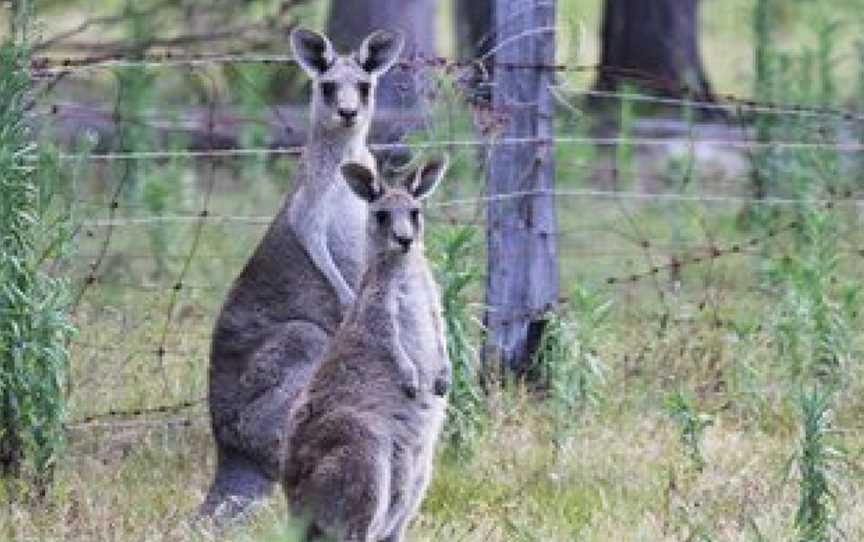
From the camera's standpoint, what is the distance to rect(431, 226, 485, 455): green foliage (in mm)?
8102

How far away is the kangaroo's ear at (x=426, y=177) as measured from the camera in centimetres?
709

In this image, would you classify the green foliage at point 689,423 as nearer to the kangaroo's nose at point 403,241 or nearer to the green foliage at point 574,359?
the green foliage at point 574,359

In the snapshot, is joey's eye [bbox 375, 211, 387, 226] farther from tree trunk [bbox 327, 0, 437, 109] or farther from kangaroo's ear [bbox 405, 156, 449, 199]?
tree trunk [bbox 327, 0, 437, 109]

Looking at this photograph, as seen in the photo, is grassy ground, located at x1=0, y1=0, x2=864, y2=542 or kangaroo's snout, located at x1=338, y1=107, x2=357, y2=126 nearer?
grassy ground, located at x1=0, y1=0, x2=864, y2=542

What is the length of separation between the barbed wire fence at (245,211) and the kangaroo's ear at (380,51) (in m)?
0.34

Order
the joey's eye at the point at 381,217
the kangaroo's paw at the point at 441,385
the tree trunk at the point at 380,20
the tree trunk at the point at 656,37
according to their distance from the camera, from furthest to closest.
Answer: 1. the tree trunk at the point at 656,37
2. the tree trunk at the point at 380,20
3. the joey's eye at the point at 381,217
4. the kangaroo's paw at the point at 441,385

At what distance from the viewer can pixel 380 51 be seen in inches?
329

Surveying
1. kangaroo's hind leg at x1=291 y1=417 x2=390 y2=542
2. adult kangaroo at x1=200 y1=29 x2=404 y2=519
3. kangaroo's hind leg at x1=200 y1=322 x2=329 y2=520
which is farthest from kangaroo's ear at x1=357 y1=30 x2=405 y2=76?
kangaroo's hind leg at x1=291 y1=417 x2=390 y2=542

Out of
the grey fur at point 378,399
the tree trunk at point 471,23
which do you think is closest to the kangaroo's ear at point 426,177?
the grey fur at point 378,399

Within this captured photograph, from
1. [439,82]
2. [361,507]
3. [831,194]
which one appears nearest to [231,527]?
[361,507]

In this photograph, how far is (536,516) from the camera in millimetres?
7602

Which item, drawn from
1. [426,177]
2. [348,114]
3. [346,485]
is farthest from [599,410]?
[346,485]

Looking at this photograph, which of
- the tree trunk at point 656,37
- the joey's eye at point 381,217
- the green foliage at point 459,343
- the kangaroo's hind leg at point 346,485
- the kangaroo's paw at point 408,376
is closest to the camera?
the kangaroo's hind leg at point 346,485

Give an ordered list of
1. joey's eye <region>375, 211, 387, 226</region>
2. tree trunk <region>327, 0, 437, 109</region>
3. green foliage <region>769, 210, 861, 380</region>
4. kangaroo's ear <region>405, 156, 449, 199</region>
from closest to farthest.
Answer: joey's eye <region>375, 211, 387, 226</region>
kangaroo's ear <region>405, 156, 449, 199</region>
green foliage <region>769, 210, 861, 380</region>
tree trunk <region>327, 0, 437, 109</region>
